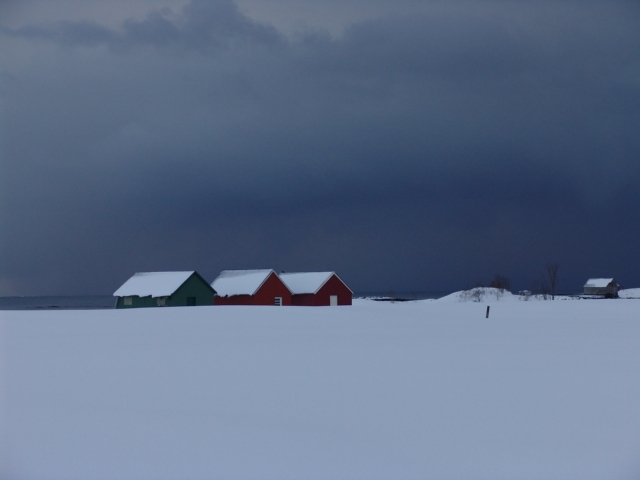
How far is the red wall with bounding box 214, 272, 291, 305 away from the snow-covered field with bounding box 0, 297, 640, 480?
3582 centimetres

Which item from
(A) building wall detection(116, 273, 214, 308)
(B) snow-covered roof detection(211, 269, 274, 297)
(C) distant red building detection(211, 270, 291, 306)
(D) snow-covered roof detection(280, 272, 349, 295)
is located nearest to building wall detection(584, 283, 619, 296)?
(D) snow-covered roof detection(280, 272, 349, 295)

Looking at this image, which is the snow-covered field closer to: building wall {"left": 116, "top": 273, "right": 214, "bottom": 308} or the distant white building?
building wall {"left": 116, "top": 273, "right": 214, "bottom": 308}

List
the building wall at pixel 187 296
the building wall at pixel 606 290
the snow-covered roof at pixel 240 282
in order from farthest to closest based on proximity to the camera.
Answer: the building wall at pixel 606 290 → the snow-covered roof at pixel 240 282 → the building wall at pixel 187 296

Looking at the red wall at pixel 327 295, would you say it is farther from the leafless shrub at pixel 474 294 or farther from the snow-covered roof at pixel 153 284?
the leafless shrub at pixel 474 294

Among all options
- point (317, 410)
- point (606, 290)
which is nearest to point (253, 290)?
point (317, 410)

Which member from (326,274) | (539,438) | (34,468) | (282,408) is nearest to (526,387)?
(539,438)

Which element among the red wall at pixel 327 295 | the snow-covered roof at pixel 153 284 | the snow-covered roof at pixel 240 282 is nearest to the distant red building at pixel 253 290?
the snow-covered roof at pixel 240 282

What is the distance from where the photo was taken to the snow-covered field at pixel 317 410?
9031 mm

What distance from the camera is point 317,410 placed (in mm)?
11609

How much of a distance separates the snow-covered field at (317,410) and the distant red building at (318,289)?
4014 cm

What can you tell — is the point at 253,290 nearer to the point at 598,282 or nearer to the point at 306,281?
the point at 306,281

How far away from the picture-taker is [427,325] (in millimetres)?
31172

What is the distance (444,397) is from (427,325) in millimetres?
18699

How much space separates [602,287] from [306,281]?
69.4 meters
